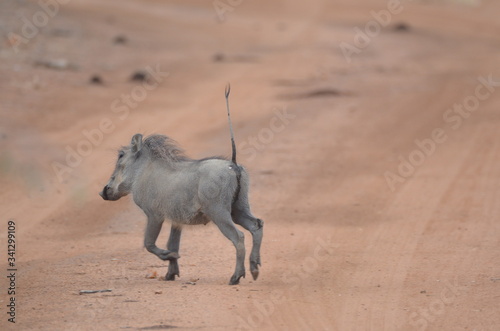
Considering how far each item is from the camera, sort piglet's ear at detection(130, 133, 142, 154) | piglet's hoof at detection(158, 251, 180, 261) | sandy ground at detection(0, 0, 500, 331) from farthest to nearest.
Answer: piglet's ear at detection(130, 133, 142, 154)
piglet's hoof at detection(158, 251, 180, 261)
sandy ground at detection(0, 0, 500, 331)

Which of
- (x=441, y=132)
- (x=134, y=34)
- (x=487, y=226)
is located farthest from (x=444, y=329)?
(x=134, y=34)

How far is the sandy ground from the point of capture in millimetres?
8219

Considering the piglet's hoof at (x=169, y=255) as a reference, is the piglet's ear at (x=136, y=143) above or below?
above

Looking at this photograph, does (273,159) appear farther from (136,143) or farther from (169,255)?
(169,255)

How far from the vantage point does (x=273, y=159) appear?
15.0 meters

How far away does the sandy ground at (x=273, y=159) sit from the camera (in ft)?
27.0

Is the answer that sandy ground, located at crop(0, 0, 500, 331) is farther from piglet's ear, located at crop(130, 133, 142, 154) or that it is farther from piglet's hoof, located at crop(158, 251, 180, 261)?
piglet's ear, located at crop(130, 133, 142, 154)

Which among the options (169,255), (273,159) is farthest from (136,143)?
(273,159)

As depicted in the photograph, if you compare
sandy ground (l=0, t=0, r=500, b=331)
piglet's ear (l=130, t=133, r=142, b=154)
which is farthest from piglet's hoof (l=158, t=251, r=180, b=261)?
piglet's ear (l=130, t=133, r=142, b=154)

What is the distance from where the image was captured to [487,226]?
11.3 meters

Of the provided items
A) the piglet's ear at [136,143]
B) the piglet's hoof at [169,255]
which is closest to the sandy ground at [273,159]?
the piglet's hoof at [169,255]

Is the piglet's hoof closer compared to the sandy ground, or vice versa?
the sandy ground

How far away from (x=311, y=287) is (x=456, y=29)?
70.5 feet

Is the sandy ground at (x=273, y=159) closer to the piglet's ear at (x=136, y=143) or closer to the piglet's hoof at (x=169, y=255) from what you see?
the piglet's hoof at (x=169, y=255)
